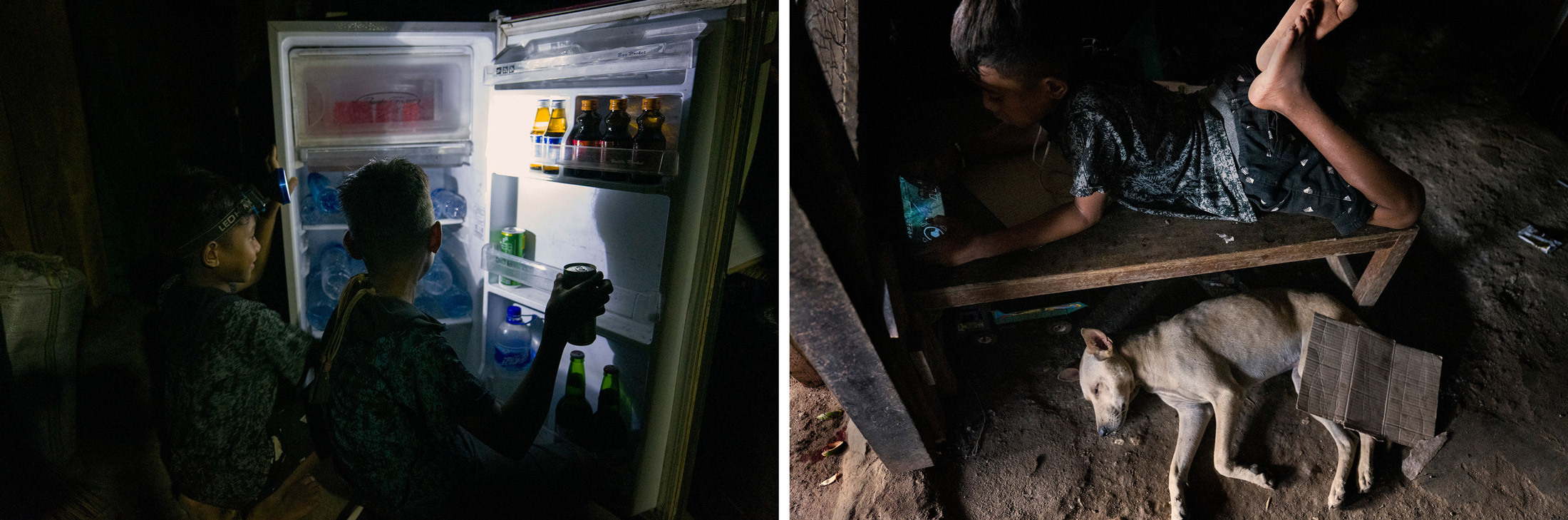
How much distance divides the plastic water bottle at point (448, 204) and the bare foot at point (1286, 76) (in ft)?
4.85

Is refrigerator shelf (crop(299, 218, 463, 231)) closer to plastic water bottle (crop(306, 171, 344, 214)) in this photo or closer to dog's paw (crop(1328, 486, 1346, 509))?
plastic water bottle (crop(306, 171, 344, 214))

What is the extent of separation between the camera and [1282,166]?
4.07 ft

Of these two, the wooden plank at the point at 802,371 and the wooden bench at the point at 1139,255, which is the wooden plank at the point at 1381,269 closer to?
the wooden bench at the point at 1139,255

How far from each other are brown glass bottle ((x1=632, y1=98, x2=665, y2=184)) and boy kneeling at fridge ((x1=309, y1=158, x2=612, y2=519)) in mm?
227

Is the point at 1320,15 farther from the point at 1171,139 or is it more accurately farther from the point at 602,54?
the point at 602,54

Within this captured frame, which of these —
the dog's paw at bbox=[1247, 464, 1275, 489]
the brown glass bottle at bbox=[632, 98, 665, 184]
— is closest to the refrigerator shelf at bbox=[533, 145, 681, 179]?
the brown glass bottle at bbox=[632, 98, 665, 184]

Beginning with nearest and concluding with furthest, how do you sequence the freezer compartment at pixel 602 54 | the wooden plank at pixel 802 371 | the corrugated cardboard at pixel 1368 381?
the freezer compartment at pixel 602 54
the corrugated cardboard at pixel 1368 381
the wooden plank at pixel 802 371

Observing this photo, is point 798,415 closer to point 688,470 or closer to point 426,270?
point 688,470

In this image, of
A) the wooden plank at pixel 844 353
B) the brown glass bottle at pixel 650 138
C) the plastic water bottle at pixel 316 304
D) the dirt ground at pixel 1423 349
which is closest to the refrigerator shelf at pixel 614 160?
the brown glass bottle at pixel 650 138

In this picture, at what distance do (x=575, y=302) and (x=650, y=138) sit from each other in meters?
0.32

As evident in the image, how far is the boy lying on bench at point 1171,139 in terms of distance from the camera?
1156mm

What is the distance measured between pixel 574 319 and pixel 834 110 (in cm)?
60

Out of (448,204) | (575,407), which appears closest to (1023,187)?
(575,407)

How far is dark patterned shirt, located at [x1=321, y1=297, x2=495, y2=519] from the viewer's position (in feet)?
3.28
